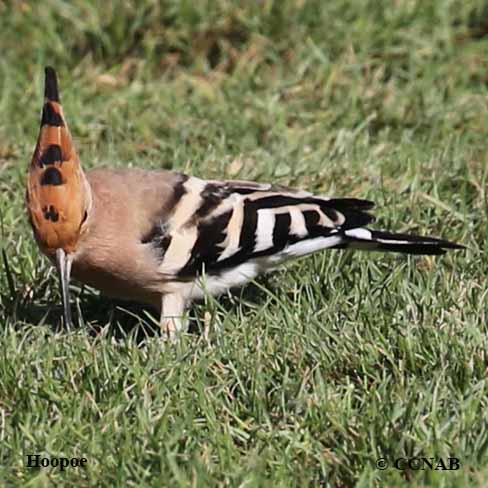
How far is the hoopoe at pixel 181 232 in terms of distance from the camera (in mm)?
3580

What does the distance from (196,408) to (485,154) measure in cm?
→ 203

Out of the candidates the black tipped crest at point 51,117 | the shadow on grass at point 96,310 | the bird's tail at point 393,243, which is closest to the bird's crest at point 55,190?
the black tipped crest at point 51,117

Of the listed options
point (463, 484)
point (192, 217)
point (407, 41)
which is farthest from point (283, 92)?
point (463, 484)

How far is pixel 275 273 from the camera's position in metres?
3.94

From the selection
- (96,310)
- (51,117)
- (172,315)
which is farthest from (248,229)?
(51,117)

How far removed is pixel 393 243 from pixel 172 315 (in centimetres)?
69

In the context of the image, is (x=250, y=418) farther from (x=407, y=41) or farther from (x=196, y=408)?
(x=407, y=41)

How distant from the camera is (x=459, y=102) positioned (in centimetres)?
507

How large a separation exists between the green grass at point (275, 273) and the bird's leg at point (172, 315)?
81mm

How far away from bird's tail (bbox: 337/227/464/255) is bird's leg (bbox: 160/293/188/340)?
0.51 m

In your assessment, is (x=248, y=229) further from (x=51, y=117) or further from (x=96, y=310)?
(x=51, y=117)

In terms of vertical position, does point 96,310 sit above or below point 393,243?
below

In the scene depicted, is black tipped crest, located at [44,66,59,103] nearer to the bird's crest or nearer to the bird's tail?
the bird's crest

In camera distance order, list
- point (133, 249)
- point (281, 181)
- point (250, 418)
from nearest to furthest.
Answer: point (250, 418) < point (133, 249) < point (281, 181)
